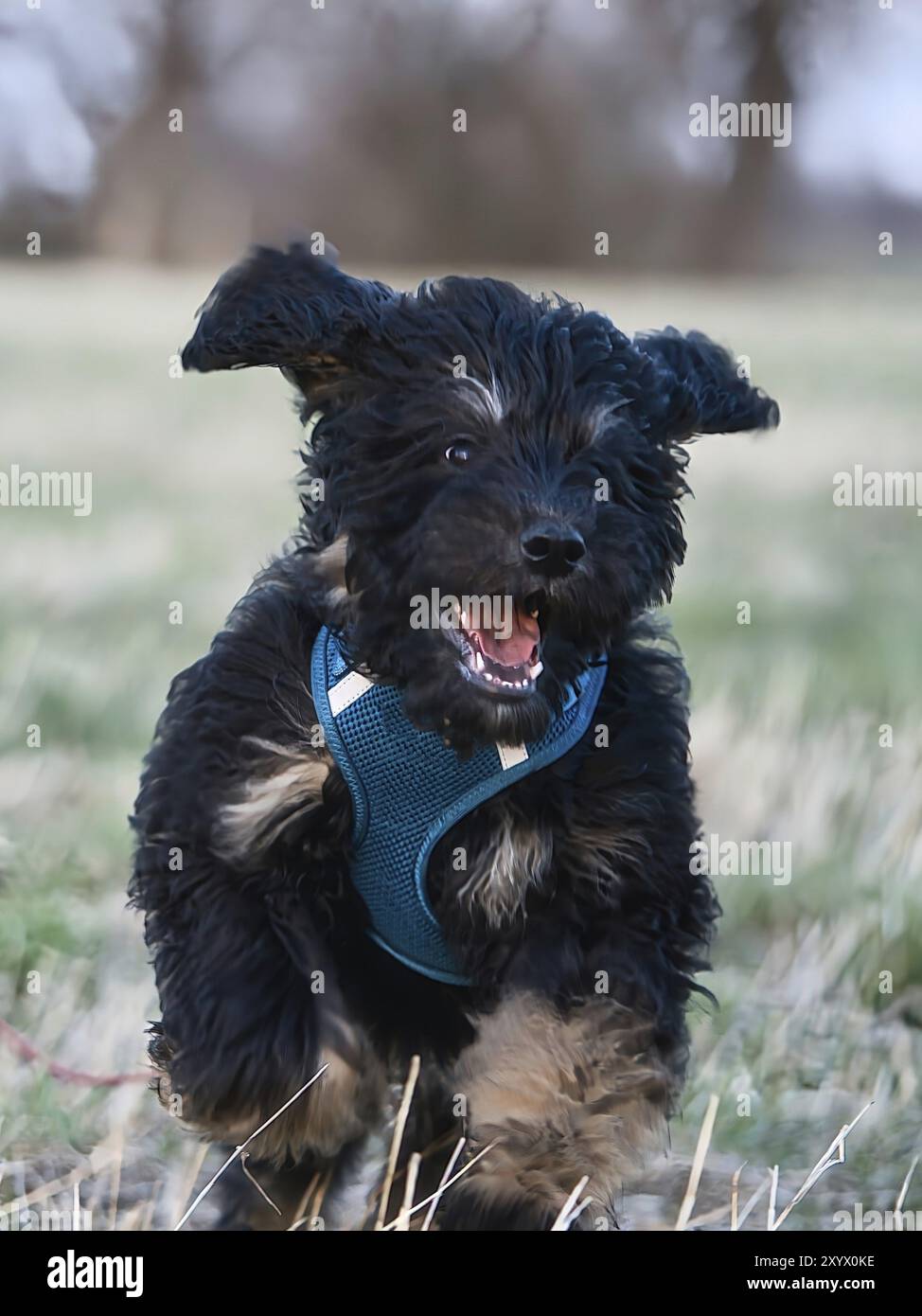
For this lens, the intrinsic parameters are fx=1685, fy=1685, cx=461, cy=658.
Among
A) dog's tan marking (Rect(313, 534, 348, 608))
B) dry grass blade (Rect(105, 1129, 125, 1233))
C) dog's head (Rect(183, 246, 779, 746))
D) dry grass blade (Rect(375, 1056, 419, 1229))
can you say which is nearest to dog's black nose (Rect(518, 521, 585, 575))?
dog's head (Rect(183, 246, 779, 746))

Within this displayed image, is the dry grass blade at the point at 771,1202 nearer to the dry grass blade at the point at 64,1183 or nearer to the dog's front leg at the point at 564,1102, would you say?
the dog's front leg at the point at 564,1102

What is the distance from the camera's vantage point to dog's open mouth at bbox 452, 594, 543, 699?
307cm

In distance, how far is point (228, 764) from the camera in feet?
10.5

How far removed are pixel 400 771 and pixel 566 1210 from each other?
0.84 m

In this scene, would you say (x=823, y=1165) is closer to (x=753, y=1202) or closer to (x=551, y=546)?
(x=753, y=1202)

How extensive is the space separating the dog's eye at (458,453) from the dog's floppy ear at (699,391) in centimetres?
45

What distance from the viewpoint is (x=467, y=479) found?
9.93 ft

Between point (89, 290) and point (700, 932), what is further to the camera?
point (89, 290)

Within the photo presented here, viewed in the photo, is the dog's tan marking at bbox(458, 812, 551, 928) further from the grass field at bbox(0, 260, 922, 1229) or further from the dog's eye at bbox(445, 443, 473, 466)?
the grass field at bbox(0, 260, 922, 1229)

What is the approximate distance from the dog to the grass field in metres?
0.50

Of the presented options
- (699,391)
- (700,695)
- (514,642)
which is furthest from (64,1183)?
(700,695)

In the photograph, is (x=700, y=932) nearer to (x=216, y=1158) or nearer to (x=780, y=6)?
(x=216, y=1158)
